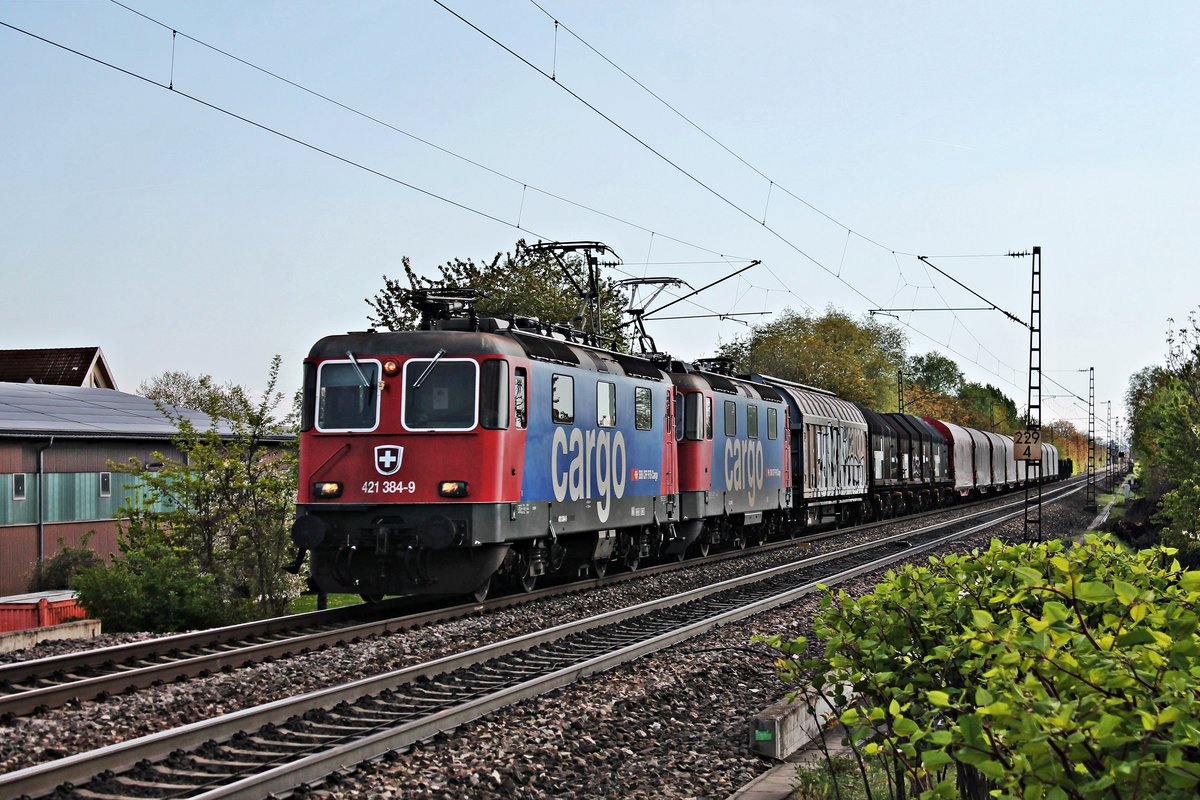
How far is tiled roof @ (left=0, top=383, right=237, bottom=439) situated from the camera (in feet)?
83.3

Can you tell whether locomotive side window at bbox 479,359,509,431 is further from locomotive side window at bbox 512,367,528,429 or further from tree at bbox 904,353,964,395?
tree at bbox 904,353,964,395

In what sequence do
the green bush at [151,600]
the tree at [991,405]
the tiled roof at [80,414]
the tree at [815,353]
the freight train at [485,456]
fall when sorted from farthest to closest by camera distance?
1. the tree at [991,405]
2. the tree at [815,353]
3. the tiled roof at [80,414]
4. the green bush at [151,600]
5. the freight train at [485,456]

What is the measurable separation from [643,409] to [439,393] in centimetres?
519

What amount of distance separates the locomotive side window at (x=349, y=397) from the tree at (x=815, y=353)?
5306 centimetres

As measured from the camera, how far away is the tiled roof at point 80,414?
25380 mm

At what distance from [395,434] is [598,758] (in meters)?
7.21

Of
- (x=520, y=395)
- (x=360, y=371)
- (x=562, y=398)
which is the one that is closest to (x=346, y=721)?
(x=520, y=395)

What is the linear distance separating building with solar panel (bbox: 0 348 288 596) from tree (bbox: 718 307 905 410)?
43087 millimetres

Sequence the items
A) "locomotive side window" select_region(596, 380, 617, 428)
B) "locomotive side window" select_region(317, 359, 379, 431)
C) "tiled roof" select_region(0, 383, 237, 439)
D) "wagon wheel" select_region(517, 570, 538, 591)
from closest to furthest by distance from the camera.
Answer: "locomotive side window" select_region(317, 359, 379, 431), "wagon wheel" select_region(517, 570, 538, 591), "locomotive side window" select_region(596, 380, 617, 428), "tiled roof" select_region(0, 383, 237, 439)

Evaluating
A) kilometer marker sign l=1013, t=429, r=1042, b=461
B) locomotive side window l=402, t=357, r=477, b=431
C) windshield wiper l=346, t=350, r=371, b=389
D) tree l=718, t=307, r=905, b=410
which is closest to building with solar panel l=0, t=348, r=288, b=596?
windshield wiper l=346, t=350, r=371, b=389

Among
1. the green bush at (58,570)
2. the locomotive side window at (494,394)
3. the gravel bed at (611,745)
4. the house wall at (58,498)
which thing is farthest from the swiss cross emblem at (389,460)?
the green bush at (58,570)

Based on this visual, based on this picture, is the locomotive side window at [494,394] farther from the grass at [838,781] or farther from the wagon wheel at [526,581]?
the grass at [838,781]

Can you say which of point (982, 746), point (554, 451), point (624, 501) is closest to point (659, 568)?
point (624, 501)

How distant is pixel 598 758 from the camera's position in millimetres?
7453
